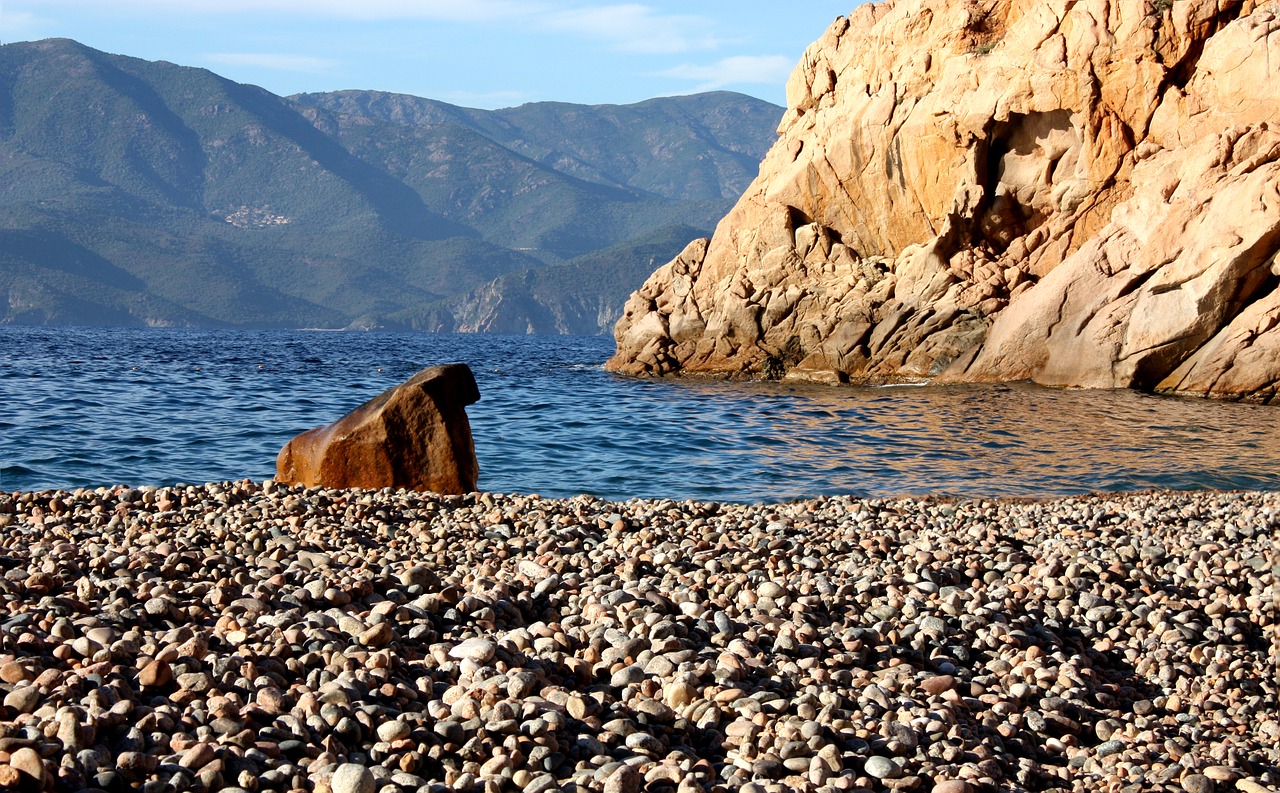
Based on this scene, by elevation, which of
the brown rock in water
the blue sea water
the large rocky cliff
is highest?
the large rocky cliff

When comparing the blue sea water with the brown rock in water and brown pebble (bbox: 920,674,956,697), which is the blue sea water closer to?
the brown rock in water

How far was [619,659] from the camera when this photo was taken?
5.89 meters

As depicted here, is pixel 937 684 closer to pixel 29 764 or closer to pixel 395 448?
pixel 29 764

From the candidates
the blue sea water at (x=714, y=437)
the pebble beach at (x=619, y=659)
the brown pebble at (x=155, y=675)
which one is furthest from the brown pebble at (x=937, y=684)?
the blue sea water at (x=714, y=437)

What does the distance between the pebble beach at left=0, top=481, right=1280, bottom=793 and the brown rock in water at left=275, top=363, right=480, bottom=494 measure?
2.99m

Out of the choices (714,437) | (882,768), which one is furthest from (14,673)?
(714,437)

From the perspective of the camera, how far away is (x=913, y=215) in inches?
1529

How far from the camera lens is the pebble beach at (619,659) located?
461 centimetres

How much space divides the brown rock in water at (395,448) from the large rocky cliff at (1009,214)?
71.9ft

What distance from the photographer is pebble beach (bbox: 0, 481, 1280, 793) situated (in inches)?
181

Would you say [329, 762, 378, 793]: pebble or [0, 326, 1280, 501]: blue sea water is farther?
[0, 326, 1280, 501]: blue sea water

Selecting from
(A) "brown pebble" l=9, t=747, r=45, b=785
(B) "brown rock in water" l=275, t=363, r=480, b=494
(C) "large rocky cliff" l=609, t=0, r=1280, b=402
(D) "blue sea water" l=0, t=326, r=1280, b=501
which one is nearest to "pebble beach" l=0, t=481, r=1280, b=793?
(A) "brown pebble" l=9, t=747, r=45, b=785

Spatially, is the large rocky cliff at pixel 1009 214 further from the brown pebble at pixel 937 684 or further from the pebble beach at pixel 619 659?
the brown pebble at pixel 937 684

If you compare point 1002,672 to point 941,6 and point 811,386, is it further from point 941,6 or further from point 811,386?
point 941,6
